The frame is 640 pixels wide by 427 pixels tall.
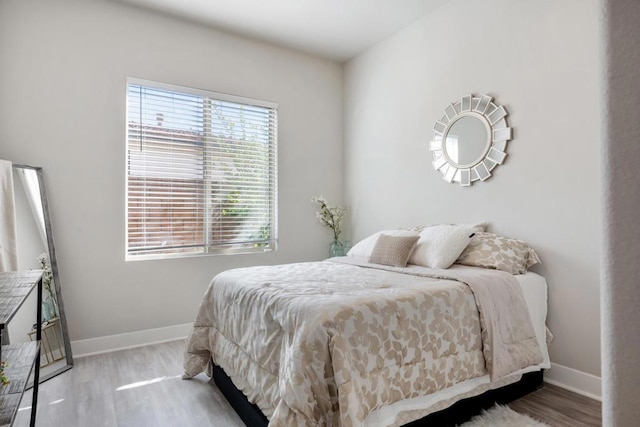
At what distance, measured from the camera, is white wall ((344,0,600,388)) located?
93.4 inches

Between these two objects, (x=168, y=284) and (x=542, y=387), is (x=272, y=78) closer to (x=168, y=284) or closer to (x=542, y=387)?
(x=168, y=284)

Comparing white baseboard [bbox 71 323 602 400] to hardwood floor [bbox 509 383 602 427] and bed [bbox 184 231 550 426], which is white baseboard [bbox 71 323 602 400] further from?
bed [bbox 184 231 550 426]

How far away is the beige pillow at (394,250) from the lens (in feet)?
9.07

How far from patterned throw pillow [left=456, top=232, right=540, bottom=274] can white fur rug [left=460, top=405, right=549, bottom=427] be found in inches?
33.4

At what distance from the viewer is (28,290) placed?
4.87 feet

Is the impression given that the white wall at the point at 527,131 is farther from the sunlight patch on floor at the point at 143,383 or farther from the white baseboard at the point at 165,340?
the sunlight patch on floor at the point at 143,383

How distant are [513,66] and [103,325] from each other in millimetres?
3939

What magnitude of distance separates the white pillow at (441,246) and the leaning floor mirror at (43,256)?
2.78 metres

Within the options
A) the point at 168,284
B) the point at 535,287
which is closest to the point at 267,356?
the point at 535,287

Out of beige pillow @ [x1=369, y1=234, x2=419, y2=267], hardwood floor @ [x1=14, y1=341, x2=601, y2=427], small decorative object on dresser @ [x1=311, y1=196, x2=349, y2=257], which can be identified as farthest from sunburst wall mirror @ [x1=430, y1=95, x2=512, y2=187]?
hardwood floor @ [x1=14, y1=341, x2=601, y2=427]

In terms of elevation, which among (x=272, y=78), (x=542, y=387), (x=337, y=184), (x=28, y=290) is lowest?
(x=542, y=387)

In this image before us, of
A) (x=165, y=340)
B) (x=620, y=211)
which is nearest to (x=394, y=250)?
(x=165, y=340)

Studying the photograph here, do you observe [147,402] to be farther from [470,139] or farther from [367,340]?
[470,139]

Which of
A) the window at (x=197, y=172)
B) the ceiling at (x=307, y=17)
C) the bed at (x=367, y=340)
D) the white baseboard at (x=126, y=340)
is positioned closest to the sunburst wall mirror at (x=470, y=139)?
the bed at (x=367, y=340)
